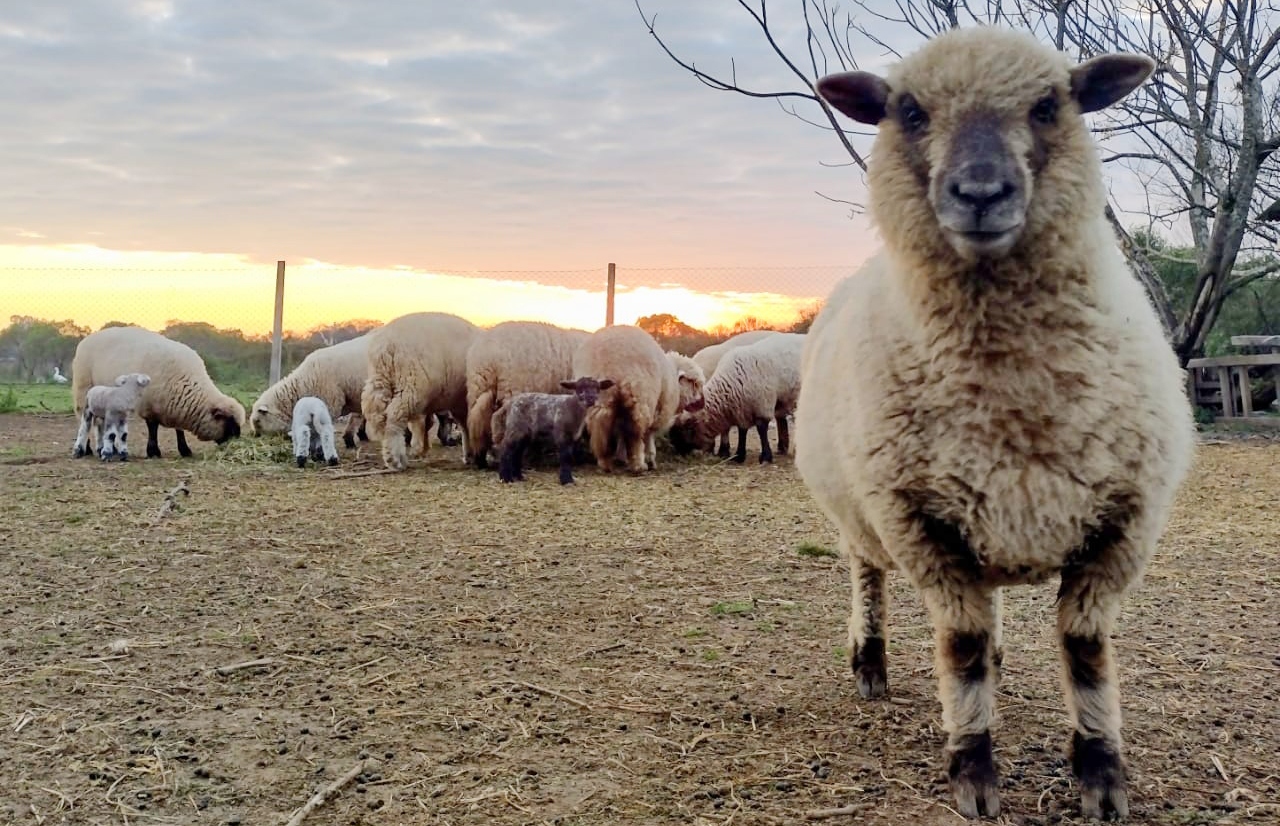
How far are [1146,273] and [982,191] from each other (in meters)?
11.2

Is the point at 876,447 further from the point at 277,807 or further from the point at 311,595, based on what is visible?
the point at 311,595

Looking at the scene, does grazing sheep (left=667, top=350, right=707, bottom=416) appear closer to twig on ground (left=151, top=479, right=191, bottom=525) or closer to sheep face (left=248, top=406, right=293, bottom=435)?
sheep face (left=248, top=406, right=293, bottom=435)

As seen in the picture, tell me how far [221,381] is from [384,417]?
10.7 m

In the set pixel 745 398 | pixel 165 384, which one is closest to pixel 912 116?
pixel 745 398

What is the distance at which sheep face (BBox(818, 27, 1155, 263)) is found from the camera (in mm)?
2465

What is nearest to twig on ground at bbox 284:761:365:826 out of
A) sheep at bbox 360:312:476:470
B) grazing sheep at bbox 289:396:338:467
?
sheep at bbox 360:312:476:470

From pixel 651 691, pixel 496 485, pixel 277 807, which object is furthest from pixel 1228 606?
pixel 496 485

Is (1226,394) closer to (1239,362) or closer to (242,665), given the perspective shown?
(1239,362)

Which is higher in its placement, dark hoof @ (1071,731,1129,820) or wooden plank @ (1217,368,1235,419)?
wooden plank @ (1217,368,1235,419)

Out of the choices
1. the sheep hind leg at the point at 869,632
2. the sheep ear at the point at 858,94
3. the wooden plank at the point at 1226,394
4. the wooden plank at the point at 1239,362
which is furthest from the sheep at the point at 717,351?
the sheep ear at the point at 858,94

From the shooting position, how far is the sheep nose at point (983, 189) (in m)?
2.42

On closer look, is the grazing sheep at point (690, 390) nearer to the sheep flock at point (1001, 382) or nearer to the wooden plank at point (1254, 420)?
the wooden plank at point (1254, 420)

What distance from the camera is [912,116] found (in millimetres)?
2734

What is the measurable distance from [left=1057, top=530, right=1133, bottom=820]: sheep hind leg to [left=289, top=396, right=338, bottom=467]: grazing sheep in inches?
366
